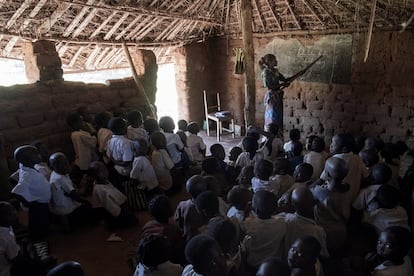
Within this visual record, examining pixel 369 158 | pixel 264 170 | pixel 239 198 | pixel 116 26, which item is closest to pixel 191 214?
pixel 239 198

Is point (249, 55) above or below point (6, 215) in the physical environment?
above

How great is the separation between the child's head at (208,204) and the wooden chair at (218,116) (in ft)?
21.3

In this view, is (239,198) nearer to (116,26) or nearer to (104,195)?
(104,195)

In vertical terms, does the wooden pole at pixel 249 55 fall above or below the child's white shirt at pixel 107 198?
above

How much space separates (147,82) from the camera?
661 cm

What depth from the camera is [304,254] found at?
232 cm

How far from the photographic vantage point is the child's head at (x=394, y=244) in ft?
8.19

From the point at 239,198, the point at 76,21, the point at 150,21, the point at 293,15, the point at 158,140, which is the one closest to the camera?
the point at 239,198

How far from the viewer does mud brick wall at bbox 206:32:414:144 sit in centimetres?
700

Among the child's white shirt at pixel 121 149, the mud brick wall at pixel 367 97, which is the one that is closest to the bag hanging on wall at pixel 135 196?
the child's white shirt at pixel 121 149

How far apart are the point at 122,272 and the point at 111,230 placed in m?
0.85

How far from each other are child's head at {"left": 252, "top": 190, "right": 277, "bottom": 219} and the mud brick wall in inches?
209

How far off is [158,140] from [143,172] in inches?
18.9

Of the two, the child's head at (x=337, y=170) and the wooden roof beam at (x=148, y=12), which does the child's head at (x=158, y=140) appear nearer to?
the child's head at (x=337, y=170)
